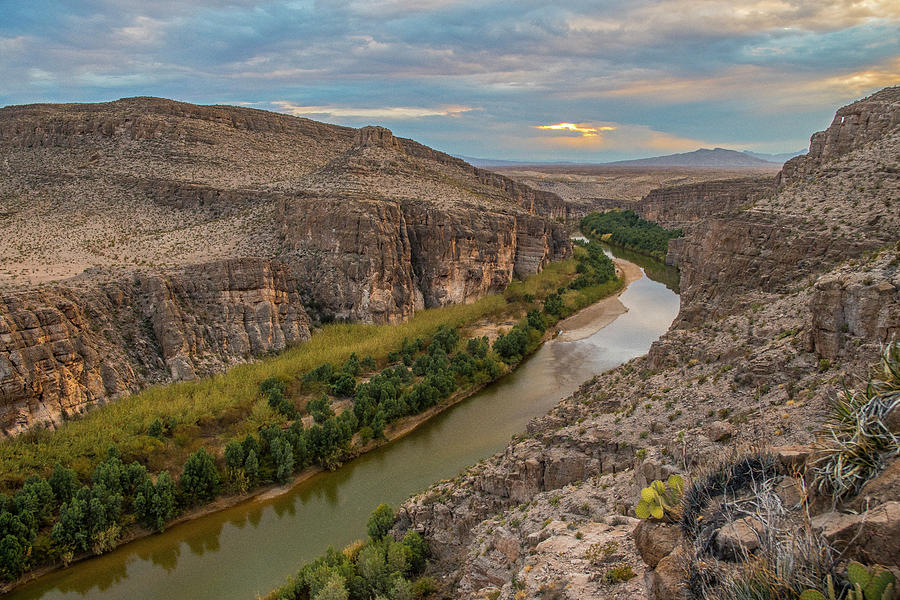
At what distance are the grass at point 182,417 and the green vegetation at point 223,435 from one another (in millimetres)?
61

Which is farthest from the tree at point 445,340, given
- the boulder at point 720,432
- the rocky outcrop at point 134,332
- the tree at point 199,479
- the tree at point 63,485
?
the boulder at point 720,432

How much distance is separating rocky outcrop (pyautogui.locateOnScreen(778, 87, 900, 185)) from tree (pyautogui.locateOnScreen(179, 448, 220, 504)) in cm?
2902

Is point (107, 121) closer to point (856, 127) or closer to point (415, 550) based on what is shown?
point (415, 550)

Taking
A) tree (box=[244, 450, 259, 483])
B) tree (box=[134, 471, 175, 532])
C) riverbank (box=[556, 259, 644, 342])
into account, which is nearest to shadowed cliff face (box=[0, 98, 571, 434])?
tree (box=[134, 471, 175, 532])

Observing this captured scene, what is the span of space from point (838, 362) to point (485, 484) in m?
9.55

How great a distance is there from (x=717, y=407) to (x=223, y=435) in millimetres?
21651

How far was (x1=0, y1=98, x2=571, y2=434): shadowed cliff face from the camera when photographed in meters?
27.9

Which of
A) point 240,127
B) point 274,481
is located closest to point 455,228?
point 274,481

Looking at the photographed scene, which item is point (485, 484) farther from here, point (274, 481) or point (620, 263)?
point (620, 263)

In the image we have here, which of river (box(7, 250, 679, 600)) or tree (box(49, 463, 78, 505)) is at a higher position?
tree (box(49, 463, 78, 505))

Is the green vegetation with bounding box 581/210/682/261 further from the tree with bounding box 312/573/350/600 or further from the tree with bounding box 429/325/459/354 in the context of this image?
the tree with bounding box 312/573/350/600

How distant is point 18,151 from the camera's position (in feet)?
187

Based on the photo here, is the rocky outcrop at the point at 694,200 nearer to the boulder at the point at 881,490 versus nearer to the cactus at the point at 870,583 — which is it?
the boulder at the point at 881,490

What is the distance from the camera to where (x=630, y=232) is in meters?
97.7
